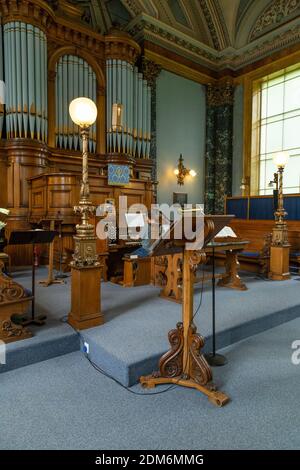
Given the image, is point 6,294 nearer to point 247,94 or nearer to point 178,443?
point 178,443

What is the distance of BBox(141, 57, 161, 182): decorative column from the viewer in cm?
762

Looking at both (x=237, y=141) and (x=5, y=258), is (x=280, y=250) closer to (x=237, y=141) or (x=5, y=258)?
(x=5, y=258)

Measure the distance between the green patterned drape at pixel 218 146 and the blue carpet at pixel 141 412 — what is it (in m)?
6.95

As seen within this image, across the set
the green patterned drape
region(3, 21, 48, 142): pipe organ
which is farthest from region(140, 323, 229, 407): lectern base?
the green patterned drape

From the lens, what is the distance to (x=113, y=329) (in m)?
2.78

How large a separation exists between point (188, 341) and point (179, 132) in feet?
23.6

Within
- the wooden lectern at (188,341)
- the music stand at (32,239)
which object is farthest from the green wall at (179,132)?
the wooden lectern at (188,341)

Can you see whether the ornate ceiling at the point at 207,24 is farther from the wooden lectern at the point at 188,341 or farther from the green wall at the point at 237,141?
the wooden lectern at the point at 188,341

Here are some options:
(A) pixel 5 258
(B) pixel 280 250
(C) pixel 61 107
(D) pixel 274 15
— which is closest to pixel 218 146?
(D) pixel 274 15

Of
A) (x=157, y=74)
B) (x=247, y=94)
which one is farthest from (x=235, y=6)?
(x=157, y=74)

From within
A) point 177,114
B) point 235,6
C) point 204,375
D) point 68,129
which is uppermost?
point 235,6

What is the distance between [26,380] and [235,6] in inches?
397

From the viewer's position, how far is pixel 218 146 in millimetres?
9086

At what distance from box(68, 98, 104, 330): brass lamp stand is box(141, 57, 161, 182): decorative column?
514 centimetres
